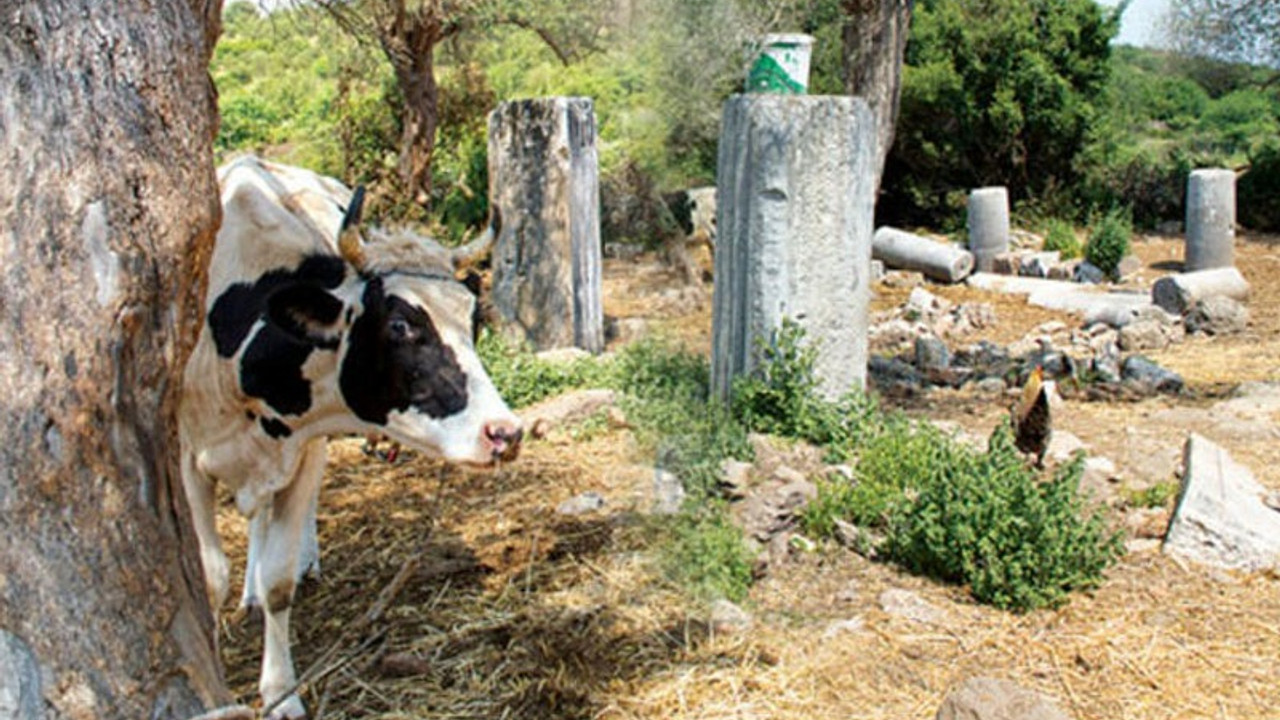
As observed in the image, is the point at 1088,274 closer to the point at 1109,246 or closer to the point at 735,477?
the point at 1109,246

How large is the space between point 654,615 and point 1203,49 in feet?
68.9

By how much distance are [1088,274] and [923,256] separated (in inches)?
78.6

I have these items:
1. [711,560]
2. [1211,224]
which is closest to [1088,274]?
[1211,224]

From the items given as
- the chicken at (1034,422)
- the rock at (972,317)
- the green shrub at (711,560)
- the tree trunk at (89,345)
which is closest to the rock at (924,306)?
the rock at (972,317)

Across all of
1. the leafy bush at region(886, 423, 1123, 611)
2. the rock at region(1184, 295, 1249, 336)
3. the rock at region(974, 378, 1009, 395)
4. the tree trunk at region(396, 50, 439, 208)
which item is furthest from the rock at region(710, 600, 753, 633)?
the tree trunk at region(396, 50, 439, 208)

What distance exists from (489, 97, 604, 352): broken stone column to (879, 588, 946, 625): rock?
16.3 feet

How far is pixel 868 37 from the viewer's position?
8.55m

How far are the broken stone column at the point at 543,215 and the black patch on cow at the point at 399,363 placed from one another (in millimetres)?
5429

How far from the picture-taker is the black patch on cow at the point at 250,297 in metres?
4.12

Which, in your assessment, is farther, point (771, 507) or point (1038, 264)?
point (1038, 264)

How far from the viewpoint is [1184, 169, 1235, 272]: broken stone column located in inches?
556

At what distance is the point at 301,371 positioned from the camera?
4043 mm

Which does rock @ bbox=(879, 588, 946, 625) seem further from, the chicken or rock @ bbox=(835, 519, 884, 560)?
the chicken

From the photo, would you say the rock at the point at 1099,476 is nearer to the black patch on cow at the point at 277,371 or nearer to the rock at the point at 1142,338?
the black patch on cow at the point at 277,371
